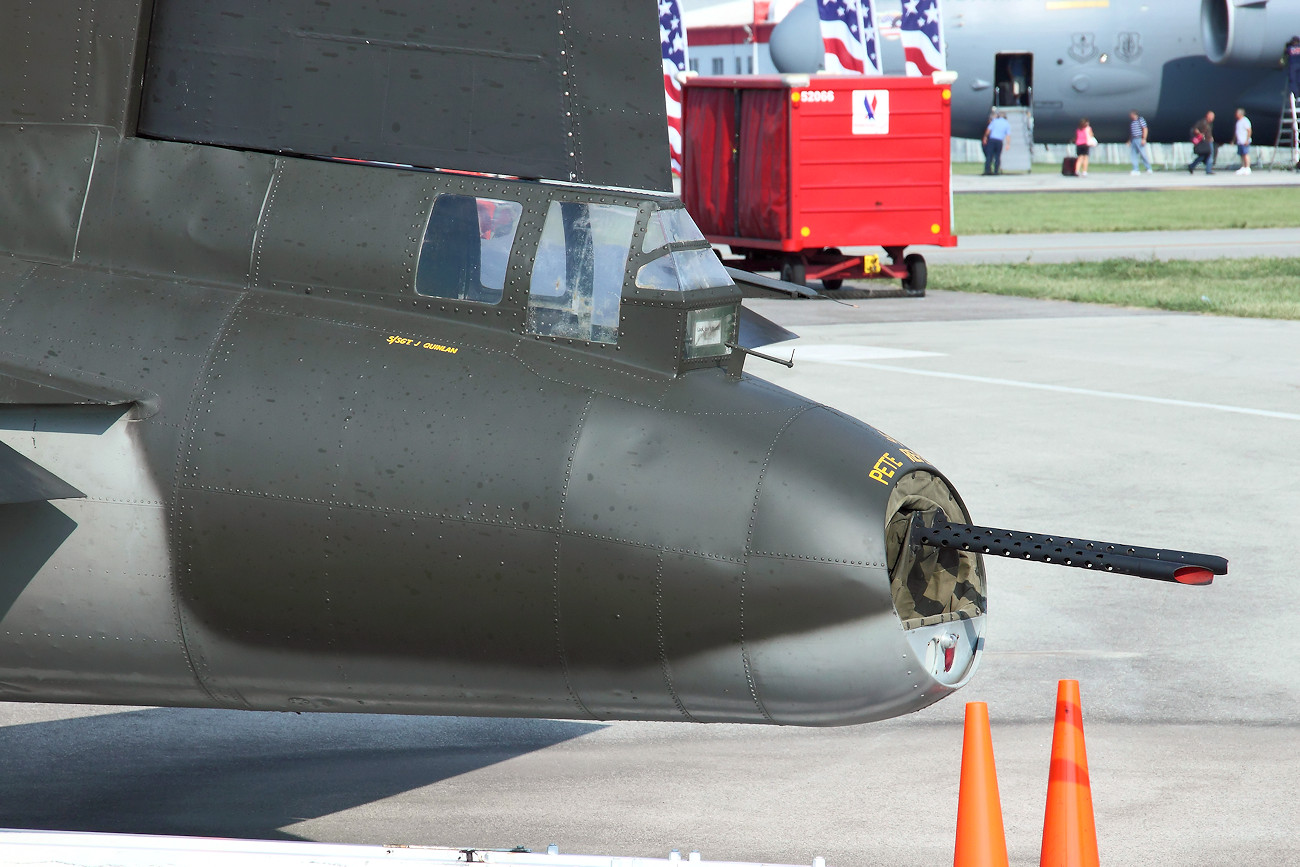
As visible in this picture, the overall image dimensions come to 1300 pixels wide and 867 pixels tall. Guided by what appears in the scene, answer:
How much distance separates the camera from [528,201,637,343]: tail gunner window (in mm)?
5645

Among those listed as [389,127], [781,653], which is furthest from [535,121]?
[781,653]

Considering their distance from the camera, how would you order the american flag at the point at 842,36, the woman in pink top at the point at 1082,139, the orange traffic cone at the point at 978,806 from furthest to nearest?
the woman in pink top at the point at 1082,139 → the american flag at the point at 842,36 → the orange traffic cone at the point at 978,806

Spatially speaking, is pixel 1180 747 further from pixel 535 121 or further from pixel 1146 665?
pixel 535 121

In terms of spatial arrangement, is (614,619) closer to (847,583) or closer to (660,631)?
(660,631)

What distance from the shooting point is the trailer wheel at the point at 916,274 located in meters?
26.5

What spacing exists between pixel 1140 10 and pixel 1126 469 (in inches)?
1562

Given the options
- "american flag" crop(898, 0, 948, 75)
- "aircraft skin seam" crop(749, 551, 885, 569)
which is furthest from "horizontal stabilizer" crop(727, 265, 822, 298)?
"american flag" crop(898, 0, 948, 75)

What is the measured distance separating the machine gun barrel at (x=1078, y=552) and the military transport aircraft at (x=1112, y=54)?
42898 mm

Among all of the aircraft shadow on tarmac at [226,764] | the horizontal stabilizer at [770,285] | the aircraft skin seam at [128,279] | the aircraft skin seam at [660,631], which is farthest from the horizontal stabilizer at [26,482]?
the horizontal stabilizer at [770,285]

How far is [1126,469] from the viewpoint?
13.5 m

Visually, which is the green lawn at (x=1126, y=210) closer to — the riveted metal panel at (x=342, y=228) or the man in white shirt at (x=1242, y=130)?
the man in white shirt at (x=1242, y=130)

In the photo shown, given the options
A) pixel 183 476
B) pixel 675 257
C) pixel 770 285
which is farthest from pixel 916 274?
pixel 183 476

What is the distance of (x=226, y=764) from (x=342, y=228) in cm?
325

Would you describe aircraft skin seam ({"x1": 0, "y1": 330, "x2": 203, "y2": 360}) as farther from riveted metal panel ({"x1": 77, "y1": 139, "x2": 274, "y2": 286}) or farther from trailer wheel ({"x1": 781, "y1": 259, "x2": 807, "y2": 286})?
trailer wheel ({"x1": 781, "y1": 259, "x2": 807, "y2": 286})
